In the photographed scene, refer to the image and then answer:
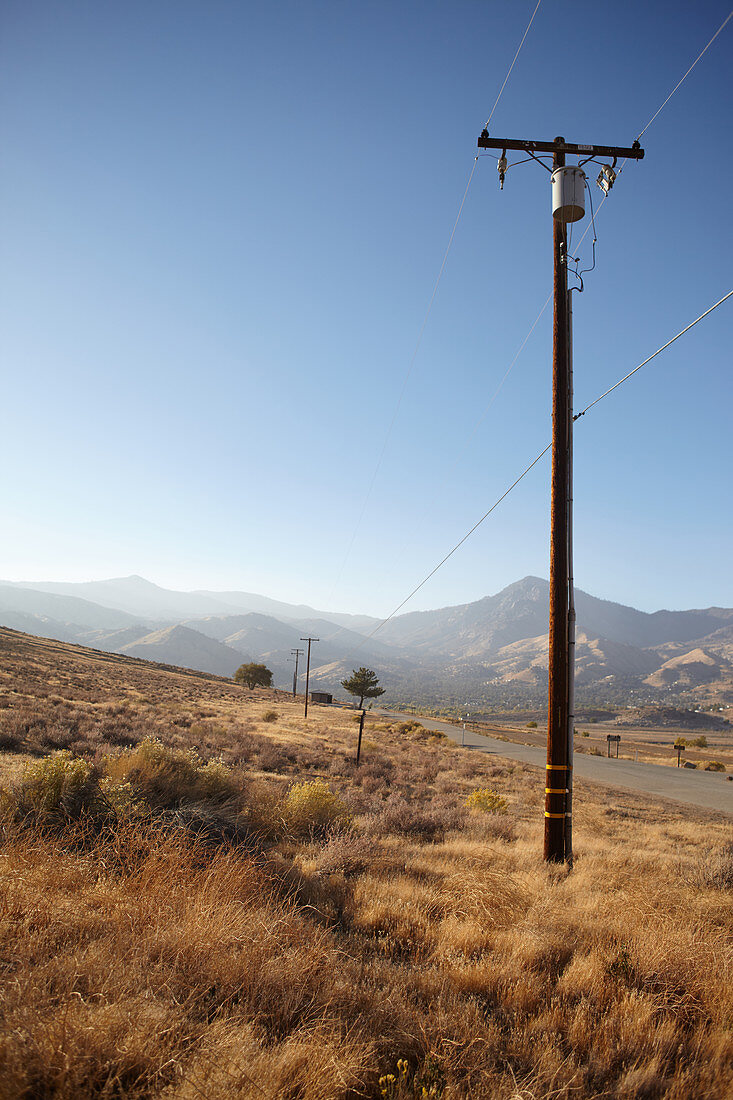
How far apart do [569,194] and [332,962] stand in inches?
450

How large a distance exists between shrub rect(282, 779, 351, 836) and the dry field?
18 centimetres

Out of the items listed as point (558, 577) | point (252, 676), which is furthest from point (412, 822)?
point (252, 676)

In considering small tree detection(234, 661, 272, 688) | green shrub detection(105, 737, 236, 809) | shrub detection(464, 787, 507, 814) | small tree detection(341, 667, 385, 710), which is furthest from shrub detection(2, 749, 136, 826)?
small tree detection(234, 661, 272, 688)

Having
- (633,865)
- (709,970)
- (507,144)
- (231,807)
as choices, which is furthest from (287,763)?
A: (507,144)

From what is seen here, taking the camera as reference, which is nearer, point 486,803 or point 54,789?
point 54,789

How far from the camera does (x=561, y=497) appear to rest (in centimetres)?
884

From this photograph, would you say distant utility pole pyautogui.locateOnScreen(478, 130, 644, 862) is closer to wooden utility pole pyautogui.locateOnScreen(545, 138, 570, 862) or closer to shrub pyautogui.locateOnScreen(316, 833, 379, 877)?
wooden utility pole pyautogui.locateOnScreen(545, 138, 570, 862)

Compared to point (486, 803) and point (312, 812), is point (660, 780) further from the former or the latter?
point (312, 812)

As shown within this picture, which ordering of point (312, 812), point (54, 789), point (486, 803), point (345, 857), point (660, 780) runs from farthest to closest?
point (660, 780) < point (486, 803) < point (312, 812) < point (54, 789) < point (345, 857)

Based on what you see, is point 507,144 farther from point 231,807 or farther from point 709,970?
point 231,807

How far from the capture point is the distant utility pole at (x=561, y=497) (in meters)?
8.23

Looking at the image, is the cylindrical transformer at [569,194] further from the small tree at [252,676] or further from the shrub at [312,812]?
the small tree at [252,676]

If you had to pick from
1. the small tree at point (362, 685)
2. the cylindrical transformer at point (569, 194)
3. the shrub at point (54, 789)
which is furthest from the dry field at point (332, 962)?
the small tree at point (362, 685)

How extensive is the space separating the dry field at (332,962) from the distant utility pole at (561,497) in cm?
110
